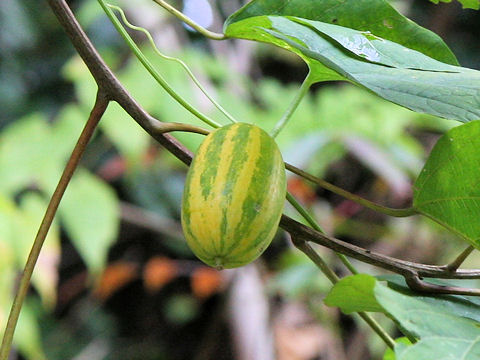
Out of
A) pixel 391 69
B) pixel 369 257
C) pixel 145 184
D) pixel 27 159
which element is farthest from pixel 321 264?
pixel 145 184

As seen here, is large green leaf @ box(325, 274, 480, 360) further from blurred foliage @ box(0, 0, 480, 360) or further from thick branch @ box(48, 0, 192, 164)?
blurred foliage @ box(0, 0, 480, 360)

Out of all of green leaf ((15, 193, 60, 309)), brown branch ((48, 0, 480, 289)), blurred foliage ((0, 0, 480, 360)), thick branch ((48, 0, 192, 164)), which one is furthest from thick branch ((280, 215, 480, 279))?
green leaf ((15, 193, 60, 309))

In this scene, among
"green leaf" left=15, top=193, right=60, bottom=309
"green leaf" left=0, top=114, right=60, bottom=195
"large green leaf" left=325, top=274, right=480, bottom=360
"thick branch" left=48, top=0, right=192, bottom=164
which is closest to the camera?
"large green leaf" left=325, top=274, right=480, bottom=360

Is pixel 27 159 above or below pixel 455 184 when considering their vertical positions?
below

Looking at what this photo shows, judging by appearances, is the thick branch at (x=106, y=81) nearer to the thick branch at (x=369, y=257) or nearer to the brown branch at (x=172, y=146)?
the brown branch at (x=172, y=146)

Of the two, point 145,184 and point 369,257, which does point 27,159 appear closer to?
point 145,184

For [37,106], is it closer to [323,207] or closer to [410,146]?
[323,207]

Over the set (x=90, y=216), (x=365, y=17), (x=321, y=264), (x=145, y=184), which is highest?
(x=365, y=17)

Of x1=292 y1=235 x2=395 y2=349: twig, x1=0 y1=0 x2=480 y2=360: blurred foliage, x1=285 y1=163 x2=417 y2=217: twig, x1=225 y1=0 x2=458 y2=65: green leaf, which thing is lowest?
x1=0 y1=0 x2=480 y2=360: blurred foliage
